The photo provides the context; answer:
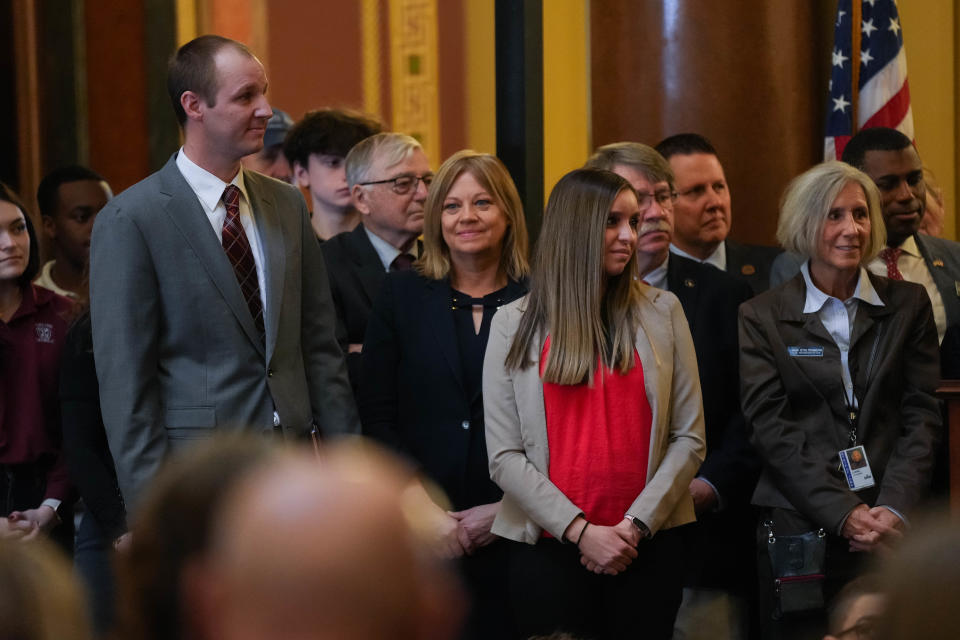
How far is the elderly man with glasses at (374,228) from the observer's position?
4555 mm

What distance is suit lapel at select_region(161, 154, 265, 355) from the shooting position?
3.43 meters

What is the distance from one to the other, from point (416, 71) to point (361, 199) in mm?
2097

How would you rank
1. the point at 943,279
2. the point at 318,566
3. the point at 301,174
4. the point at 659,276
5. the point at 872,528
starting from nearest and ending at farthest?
the point at 318,566, the point at 872,528, the point at 659,276, the point at 943,279, the point at 301,174

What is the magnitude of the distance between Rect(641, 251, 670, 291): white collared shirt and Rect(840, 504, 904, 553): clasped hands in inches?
40.3

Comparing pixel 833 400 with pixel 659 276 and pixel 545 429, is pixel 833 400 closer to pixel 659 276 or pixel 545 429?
pixel 659 276

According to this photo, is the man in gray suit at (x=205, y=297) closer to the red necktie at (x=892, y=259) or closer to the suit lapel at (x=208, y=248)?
the suit lapel at (x=208, y=248)

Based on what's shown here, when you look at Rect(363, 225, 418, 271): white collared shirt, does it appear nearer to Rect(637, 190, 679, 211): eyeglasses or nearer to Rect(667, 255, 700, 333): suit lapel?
Rect(637, 190, 679, 211): eyeglasses

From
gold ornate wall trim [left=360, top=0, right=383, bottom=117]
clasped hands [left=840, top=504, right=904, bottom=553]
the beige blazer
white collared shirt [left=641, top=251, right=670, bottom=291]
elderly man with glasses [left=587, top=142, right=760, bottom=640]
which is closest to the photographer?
the beige blazer

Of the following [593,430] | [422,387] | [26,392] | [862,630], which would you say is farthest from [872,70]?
[862,630]

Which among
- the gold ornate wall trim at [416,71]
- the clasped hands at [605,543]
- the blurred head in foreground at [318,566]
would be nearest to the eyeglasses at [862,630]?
the blurred head in foreground at [318,566]

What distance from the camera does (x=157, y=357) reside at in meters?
3.42

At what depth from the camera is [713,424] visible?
14.1 ft

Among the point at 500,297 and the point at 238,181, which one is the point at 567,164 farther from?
the point at 238,181

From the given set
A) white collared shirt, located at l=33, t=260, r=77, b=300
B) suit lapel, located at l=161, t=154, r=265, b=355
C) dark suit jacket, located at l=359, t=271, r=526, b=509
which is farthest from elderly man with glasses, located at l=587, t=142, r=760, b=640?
white collared shirt, located at l=33, t=260, r=77, b=300
